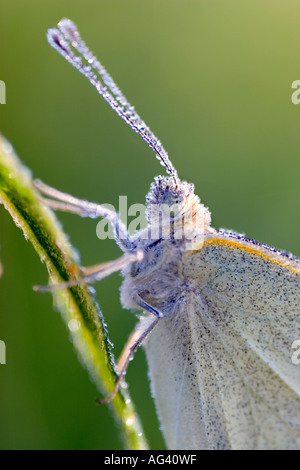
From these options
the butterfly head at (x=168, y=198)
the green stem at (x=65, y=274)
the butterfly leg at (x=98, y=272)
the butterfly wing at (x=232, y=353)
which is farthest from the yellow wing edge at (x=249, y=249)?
the green stem at (x=65, y=274)

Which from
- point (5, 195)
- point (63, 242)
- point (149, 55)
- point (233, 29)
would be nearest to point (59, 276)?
point (63, 242)

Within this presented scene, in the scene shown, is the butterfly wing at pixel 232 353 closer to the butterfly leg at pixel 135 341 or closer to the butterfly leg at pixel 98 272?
the butterfly leg at pixel 135 341

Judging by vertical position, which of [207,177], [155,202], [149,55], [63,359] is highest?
[149,55]

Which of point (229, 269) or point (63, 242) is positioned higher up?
point (229, 269)

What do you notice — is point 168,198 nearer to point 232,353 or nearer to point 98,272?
point 98,272

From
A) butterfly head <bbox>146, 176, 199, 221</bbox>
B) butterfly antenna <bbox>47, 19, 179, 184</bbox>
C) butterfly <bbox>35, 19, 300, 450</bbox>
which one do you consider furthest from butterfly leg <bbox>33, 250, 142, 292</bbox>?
butterfly antenna <bbox>47, 19, 179, 184</bbox>
